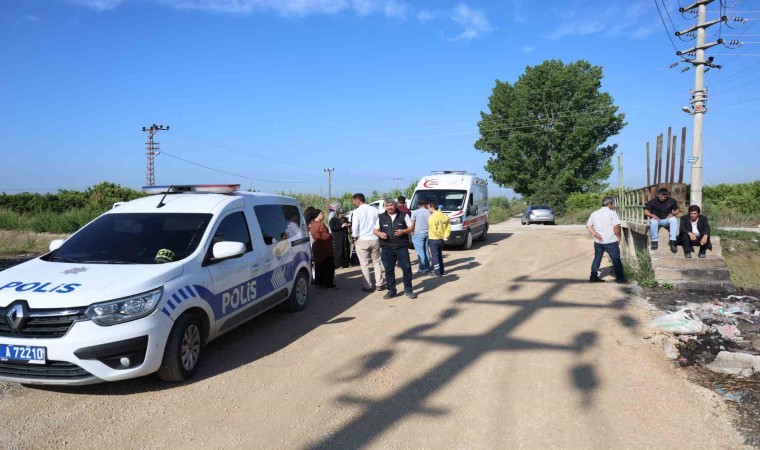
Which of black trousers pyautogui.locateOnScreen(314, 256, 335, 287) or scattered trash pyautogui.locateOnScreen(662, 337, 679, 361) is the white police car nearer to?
Result: black trousers pyautogui.locateOnScreen(314, 256, 335, 287)

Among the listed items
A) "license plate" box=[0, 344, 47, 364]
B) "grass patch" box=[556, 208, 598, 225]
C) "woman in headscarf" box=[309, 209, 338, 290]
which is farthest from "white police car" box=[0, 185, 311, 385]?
"grass patch" box=[556, 208, 598, 225]

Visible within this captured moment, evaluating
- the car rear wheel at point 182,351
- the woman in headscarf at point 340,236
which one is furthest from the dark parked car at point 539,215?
the car rear wheel at point 182,351

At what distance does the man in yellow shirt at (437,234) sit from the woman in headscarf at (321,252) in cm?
239

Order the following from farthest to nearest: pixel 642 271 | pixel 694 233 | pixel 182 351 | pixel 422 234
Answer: pixel 422 234
pixel 642 271
pixel 694 233
pixel 182 351

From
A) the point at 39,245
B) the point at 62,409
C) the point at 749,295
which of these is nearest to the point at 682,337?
the point at 749,295

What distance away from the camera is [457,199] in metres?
16.8

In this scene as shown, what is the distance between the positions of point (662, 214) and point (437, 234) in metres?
4.58

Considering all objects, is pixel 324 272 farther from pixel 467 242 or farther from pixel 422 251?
pixel 467 242

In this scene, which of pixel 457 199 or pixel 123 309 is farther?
pixel 457 199

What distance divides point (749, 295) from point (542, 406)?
6720 mm

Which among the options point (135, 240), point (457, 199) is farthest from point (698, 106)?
point (135, 240)

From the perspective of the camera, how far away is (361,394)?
4.64 metres

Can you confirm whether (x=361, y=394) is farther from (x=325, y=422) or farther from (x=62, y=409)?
(x=62, y=409)

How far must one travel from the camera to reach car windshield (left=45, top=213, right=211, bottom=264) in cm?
516
